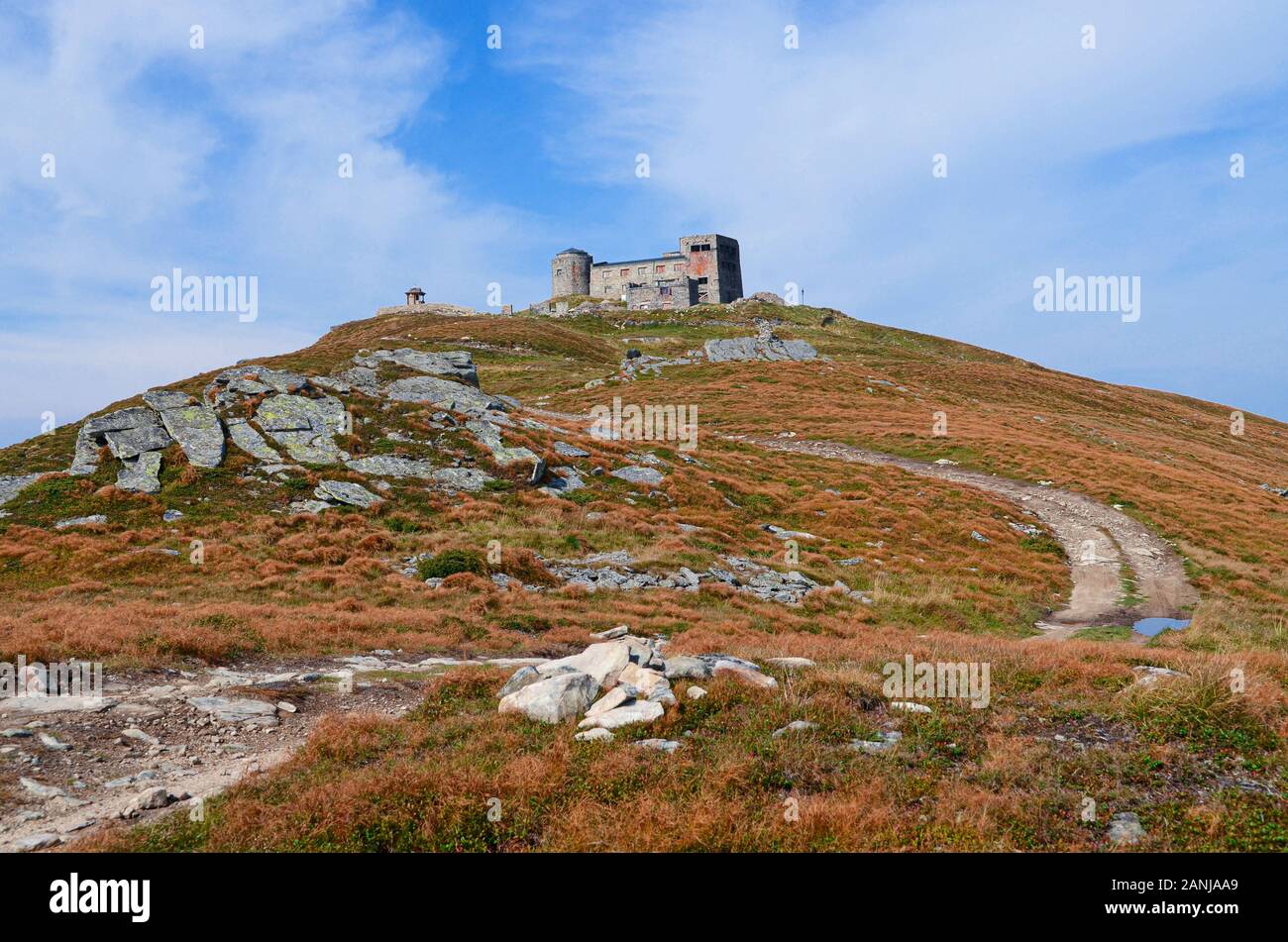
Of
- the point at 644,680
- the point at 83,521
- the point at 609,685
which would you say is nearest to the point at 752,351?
the point at 83,521

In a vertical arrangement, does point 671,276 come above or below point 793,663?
above

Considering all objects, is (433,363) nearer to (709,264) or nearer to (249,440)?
(249,440)

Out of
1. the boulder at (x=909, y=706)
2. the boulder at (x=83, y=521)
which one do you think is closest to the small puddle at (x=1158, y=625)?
the boulder at (x=909, y=706)

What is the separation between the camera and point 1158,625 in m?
24.0

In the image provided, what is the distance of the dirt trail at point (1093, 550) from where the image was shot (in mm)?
26344

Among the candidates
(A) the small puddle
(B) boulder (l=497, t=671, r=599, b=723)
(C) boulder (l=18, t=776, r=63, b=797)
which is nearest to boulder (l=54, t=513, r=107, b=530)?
(C) boulder (l=18, t=776, r=63, b=797)

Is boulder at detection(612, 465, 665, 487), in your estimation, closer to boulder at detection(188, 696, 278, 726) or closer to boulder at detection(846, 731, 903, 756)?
boulder at detection(188, 696, 278, 726)

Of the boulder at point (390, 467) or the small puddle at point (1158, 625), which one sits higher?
the boulder at point (390, 467)

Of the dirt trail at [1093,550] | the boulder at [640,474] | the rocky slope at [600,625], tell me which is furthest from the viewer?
the boulder at [640,474]

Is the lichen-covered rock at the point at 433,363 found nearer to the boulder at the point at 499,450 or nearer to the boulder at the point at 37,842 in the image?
the boulder at the point at 499,450

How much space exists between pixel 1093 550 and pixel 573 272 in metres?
167

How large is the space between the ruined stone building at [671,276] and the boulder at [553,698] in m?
161
